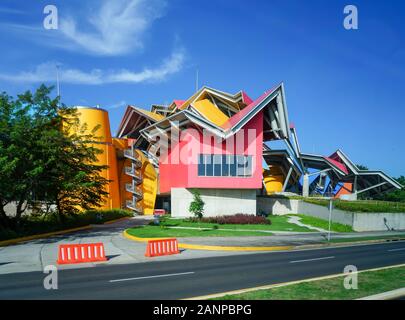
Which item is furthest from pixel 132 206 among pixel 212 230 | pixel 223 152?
pixel 212 230

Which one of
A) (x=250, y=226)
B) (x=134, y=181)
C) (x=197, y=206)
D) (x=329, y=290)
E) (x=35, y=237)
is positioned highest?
(x=134, y=181)

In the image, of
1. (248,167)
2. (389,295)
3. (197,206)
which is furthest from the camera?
(248,167)

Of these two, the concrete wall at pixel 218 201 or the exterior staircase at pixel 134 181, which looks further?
the exterior staircase at pixel 134 181

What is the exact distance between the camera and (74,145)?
25.3 meters

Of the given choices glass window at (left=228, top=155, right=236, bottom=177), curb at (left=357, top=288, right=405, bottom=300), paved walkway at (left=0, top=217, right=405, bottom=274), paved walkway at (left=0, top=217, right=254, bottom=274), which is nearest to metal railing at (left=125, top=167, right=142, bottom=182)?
glass window at (left=228, top=155, right=236, bottom=177)

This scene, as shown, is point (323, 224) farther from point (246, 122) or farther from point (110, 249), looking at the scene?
point (110, 249)

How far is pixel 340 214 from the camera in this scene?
34.2 m

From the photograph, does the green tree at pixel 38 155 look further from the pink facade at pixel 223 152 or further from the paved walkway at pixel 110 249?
the pink facade at pixel 223 152

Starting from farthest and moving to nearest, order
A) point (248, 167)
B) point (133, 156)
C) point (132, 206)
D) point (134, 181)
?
point (134, 181) < point (133, 156) < point (132, 206) < point (248, 167)

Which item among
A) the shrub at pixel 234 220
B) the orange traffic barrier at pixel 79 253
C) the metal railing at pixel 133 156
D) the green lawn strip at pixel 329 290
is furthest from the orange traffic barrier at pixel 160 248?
the metal railing at pixel 133 156

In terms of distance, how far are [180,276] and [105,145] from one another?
34681 millimetres

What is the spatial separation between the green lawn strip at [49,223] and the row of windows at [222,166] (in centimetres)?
1099

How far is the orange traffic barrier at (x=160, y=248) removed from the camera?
53.8 feet

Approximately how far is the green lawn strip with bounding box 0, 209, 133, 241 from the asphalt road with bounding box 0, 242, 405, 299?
1086 cm
